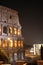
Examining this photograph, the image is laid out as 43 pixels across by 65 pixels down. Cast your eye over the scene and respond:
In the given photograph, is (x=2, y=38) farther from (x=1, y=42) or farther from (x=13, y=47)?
(x=13, y=47)

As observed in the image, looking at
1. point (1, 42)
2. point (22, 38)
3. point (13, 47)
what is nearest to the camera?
point (1, 42)

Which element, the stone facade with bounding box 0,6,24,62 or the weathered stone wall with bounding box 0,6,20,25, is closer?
the stone facade with bounding box 0,6,24,62

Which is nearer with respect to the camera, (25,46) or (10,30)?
(10,30)

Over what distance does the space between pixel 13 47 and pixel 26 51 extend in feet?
19.0

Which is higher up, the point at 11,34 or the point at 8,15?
the point at 8,15

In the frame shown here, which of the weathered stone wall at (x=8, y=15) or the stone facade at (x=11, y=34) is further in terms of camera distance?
the weathered stone wall at (x=8, y=15)

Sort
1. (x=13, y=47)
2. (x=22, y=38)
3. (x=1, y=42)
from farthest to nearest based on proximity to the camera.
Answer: (x=22, y=38), (x=13, y=47), (x=1, y=42)

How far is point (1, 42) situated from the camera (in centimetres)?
3625

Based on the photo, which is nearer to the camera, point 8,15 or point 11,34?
point 8,15

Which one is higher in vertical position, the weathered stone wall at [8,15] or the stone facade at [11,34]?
the weathered stone wall at [8,15]

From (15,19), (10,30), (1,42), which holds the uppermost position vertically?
(15,19)

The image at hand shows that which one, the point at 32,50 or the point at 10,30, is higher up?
the point at 10,30

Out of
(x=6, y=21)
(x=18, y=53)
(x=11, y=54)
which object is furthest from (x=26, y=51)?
(x=6, y=21)

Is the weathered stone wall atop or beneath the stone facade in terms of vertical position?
atop
